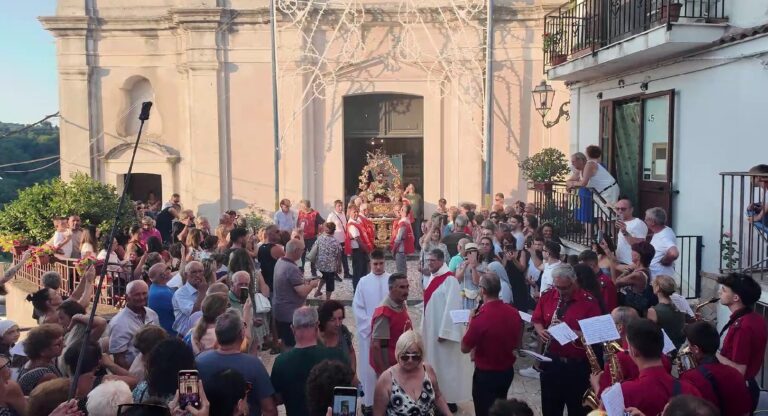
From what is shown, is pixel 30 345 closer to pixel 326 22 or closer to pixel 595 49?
pixel 595 49

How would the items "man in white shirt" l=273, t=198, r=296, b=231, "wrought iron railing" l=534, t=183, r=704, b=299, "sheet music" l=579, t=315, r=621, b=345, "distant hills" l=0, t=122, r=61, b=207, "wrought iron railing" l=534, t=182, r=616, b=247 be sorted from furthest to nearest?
"distant hills" l=0, t=122, r=61, b=207 → "man in white shirt" l=273, t=198, r=296, b=231 → "wrought iron railing" l=534, t=182, r=616, b=247 → "wrought iron railing" l=534, t=183, r=704, b=299 → "sheet music" l=579, t=315, r=621, b=345

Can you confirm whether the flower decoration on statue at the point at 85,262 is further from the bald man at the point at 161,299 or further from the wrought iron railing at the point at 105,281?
the bald man at the point at 161,299

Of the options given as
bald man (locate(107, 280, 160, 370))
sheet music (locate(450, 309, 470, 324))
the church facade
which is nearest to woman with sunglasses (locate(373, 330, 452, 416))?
sheet music (locate(450, 309, 470, 324))

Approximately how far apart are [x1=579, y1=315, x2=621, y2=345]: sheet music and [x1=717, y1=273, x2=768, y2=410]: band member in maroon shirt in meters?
0.87

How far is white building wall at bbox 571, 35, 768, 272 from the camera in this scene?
852 centimetres

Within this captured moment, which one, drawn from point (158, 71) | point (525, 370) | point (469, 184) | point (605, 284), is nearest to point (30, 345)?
point (605, 284)

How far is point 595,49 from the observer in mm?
11562

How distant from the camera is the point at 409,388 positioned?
465 cm

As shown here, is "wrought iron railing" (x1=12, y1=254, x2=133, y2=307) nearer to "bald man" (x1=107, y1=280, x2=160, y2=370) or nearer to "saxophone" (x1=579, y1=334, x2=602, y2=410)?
"bald man" (x1=107, y1=280, x2=160, y2=370)

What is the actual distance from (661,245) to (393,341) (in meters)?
3.41

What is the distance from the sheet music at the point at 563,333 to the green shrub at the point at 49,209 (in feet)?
32.4

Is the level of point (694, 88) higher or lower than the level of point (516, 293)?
higher

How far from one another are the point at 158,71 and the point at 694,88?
15120mm

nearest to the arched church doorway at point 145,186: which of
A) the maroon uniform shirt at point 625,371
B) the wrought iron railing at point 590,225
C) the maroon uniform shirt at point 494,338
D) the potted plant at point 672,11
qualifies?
the wrought iron railing at point 590,225
